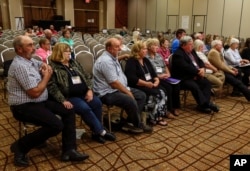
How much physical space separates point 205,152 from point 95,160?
123 cm

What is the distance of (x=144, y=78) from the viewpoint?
11.7 feet

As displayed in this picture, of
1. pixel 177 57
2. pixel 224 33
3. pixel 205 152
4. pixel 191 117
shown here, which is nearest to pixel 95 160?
pixel 205 152

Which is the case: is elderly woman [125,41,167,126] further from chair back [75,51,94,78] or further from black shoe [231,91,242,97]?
black shoe [231,91,242,97]

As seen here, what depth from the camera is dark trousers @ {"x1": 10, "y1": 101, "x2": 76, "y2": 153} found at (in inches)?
93.9

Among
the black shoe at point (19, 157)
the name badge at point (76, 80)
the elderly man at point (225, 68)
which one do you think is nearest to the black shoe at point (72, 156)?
the black shoe at point (19, 157)

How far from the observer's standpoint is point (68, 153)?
8.41 ft

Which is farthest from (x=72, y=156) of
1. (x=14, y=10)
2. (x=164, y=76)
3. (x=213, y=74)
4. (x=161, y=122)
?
(x=14, y=10)

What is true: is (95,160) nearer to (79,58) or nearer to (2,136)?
(2,136)

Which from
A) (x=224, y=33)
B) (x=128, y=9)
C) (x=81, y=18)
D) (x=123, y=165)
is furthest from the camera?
(x=128, y=9)

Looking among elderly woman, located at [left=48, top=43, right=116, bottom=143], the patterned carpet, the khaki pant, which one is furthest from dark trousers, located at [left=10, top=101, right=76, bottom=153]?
the khaki pant

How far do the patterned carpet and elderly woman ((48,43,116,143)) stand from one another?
0.29 meters

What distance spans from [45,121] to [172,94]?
89.2 inches

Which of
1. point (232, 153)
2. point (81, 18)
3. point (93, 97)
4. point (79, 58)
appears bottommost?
point (232, 153)

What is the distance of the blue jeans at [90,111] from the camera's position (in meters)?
2.78
